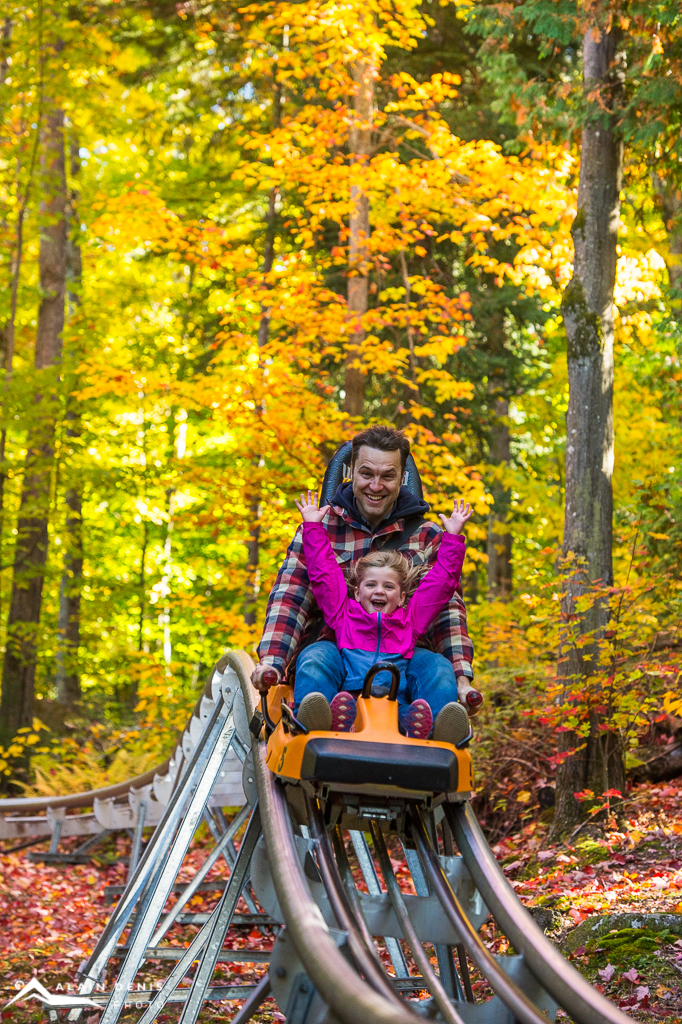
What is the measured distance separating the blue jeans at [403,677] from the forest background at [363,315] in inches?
115

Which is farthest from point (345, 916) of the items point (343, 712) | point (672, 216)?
point (672, 216)

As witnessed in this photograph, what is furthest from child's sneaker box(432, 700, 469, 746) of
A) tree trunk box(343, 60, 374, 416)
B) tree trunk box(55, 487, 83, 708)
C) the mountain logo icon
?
tree trunk box(55, 487, 83, 708)

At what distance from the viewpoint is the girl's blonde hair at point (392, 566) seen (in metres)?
3.98

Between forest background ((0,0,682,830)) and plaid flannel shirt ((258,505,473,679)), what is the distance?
8.46 ft

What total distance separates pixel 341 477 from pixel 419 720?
157 centimetres

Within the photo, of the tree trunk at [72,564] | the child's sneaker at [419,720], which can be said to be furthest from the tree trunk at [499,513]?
the child's sneaker at [419,720]

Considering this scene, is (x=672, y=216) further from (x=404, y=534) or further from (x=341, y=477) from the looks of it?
(x=404, y=534)

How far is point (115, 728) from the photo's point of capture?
14.8 m

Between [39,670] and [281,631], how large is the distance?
15.9 m

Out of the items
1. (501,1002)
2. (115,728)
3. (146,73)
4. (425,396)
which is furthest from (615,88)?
(115,728)

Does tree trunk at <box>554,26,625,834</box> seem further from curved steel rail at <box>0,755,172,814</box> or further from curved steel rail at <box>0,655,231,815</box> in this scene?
curved steel rail at <box>0,755,172,814</box>

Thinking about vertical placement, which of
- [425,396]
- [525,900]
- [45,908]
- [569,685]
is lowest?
[45,908]

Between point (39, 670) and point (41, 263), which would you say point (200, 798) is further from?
point (39, 670)

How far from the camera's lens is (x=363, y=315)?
995 centimetres
